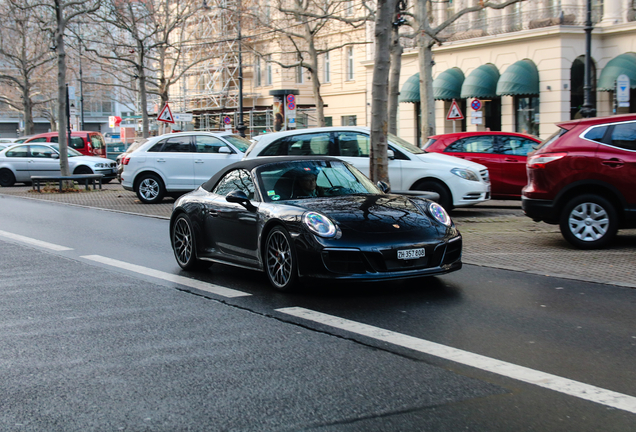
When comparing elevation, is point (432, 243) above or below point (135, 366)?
above

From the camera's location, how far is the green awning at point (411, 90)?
3912 cm

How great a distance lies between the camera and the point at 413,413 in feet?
13.3

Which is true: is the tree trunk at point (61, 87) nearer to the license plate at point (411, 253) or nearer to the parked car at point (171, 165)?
the parked car at point (171, 165)

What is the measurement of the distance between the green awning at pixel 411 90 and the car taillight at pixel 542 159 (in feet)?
95.0

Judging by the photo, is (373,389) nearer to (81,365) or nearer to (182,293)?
(81,365)

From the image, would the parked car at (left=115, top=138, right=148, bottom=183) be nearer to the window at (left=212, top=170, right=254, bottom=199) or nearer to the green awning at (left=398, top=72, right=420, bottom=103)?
the window at (left=212, top=170, right=254, bottom=199)

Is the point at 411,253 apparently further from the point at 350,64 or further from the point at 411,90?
the point at 350,64

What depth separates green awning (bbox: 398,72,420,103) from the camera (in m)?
39.1

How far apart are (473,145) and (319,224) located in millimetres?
10991

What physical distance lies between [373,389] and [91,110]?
112m

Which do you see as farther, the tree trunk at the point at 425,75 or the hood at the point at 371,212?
the tree trunk at the point at 425,75

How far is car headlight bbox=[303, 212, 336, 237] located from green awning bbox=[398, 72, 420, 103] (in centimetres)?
3279

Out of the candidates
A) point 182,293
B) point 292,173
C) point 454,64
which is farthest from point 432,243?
point 454,64

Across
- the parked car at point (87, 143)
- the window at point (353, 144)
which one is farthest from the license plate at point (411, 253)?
the parked car at point (87, 143)
